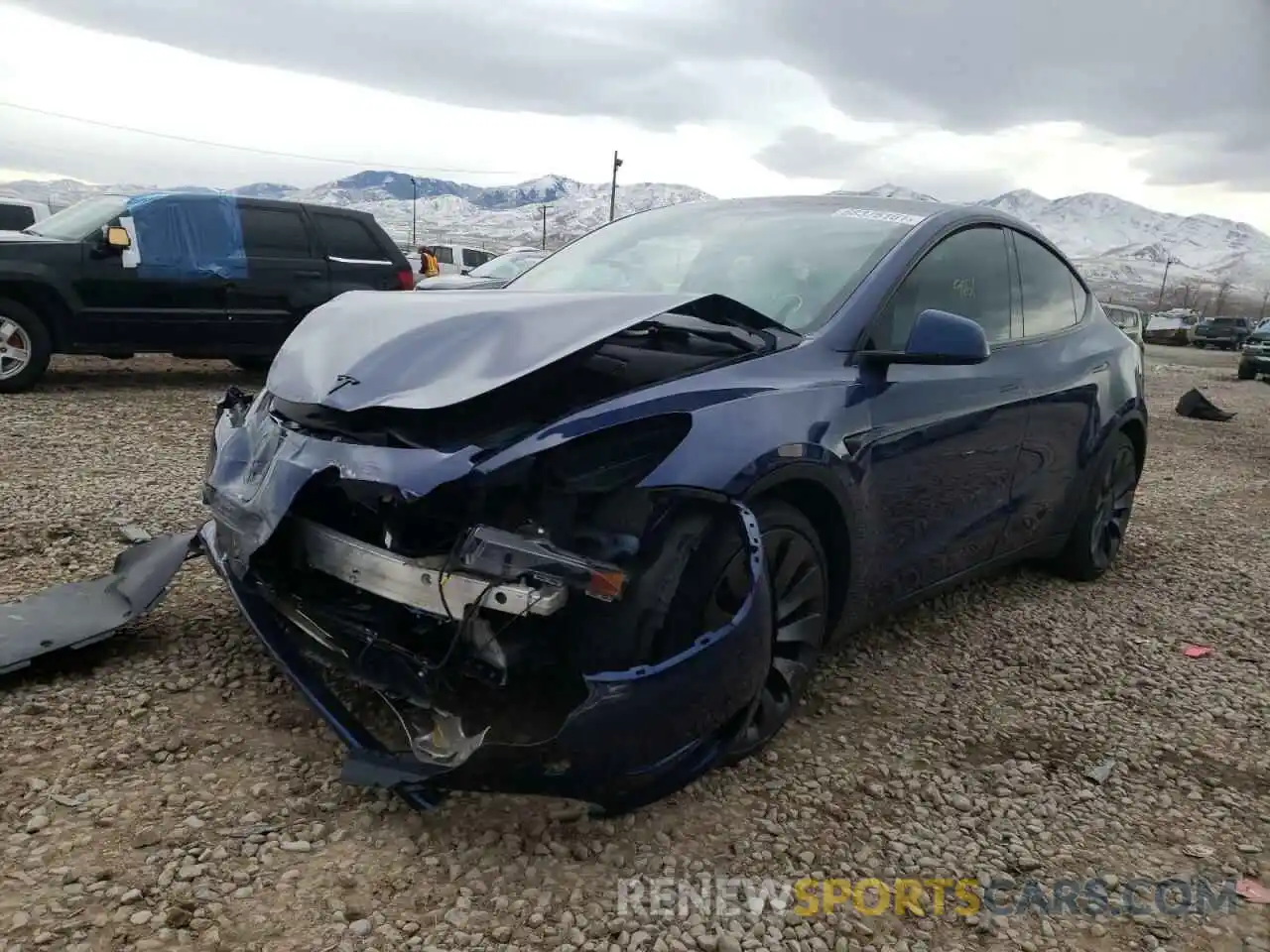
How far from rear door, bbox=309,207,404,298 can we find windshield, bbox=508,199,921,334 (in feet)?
18.2

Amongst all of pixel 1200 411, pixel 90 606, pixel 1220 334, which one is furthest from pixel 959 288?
pixel 1220 334

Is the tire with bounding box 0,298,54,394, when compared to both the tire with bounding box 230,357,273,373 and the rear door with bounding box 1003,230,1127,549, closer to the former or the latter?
the tire with bounding box 230,357,273,373

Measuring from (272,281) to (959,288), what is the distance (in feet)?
22.2

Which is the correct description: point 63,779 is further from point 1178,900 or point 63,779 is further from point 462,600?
point 1178,900

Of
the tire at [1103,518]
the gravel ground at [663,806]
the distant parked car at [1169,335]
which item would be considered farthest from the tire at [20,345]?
the distant parked car at [1169,335]

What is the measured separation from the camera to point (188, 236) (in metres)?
8.20

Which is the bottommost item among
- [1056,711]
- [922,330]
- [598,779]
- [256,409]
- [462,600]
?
[1056,711]

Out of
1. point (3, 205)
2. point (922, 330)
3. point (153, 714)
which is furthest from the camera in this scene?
point (3, 205)

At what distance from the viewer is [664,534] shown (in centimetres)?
228

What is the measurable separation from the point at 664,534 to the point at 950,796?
1.15 m

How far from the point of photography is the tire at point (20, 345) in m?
7.41

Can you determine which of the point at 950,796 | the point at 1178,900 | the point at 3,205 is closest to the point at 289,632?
the point at 950,796

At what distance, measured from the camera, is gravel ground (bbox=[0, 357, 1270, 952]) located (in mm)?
2008

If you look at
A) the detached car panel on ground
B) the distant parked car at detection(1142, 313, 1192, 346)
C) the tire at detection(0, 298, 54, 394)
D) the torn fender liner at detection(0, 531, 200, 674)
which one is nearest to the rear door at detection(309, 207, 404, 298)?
the tire at detection(0, 298, 54, 394)
